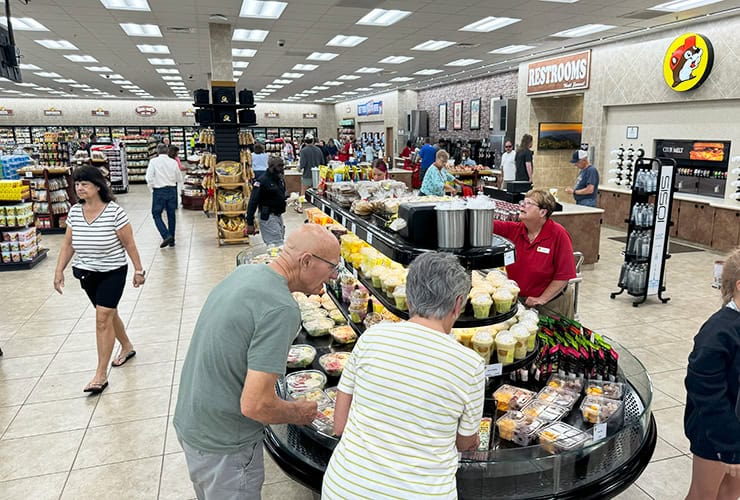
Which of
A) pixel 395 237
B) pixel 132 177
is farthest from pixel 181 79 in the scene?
pixel 395 237

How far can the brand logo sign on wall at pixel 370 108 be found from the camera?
23.7m

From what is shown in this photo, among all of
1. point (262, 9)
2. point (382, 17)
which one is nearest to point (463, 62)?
point (382, 17)

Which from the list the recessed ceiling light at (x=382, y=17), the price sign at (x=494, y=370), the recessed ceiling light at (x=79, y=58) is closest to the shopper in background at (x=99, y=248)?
the price sign at (x=494, y=370)

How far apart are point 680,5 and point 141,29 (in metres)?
9.52

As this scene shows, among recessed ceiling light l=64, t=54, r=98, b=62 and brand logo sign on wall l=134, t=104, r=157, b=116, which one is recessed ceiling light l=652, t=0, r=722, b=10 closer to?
recessed ceiling light l=64, t=54, r=98, b=62

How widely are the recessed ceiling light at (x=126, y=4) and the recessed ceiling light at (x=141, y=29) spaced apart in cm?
138

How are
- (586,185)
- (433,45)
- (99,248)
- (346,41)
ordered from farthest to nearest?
(433,45), (346,41), (586,185), (99,248)

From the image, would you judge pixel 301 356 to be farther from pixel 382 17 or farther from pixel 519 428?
pixel 382 17

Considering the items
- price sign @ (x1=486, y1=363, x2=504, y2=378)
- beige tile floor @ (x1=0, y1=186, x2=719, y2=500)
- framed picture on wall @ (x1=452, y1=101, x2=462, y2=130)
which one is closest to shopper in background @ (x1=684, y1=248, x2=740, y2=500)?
price sign @ (x1=486, y1=363, x2=504, y2=378)

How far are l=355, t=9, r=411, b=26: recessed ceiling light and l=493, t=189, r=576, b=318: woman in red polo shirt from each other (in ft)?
20.7

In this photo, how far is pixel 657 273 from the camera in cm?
593

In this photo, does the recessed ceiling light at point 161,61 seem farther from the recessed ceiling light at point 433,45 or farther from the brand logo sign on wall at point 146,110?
the brand logo sign on wall at point 146,110

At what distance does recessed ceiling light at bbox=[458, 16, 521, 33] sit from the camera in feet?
30.2

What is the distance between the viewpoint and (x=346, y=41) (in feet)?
36.6
